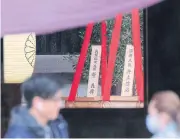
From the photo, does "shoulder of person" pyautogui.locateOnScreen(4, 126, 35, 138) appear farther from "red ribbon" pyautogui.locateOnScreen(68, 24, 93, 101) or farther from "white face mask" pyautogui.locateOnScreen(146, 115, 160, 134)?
"white face mask" pyautogui.locateOnScreen(146, 115, 160, 134)

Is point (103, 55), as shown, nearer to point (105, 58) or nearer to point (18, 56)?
point (105, 58)

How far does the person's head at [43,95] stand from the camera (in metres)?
5.06

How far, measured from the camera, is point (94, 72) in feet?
16.8

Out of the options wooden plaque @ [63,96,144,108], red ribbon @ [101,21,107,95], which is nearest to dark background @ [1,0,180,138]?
wooden plaque @ [63,96,144,108]

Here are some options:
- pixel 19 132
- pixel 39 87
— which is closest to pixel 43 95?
pixel 39 87

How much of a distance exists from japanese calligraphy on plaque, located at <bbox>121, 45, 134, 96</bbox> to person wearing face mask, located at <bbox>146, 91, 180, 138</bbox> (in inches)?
6.2

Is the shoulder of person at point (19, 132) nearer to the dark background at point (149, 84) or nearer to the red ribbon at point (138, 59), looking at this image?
the dark background at point (149, 84)

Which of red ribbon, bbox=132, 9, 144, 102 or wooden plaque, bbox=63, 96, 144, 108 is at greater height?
red ribbon, bbox=132, 9, 144, 102

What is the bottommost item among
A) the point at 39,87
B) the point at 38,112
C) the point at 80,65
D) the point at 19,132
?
the point at 19,132

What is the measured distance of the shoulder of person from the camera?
5.07m

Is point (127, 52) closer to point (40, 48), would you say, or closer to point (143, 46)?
point (143, 46)

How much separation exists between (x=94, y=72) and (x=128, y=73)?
20 centimetres

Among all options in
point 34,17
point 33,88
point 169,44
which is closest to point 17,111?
point 33,88

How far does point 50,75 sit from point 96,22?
41 centimetres
